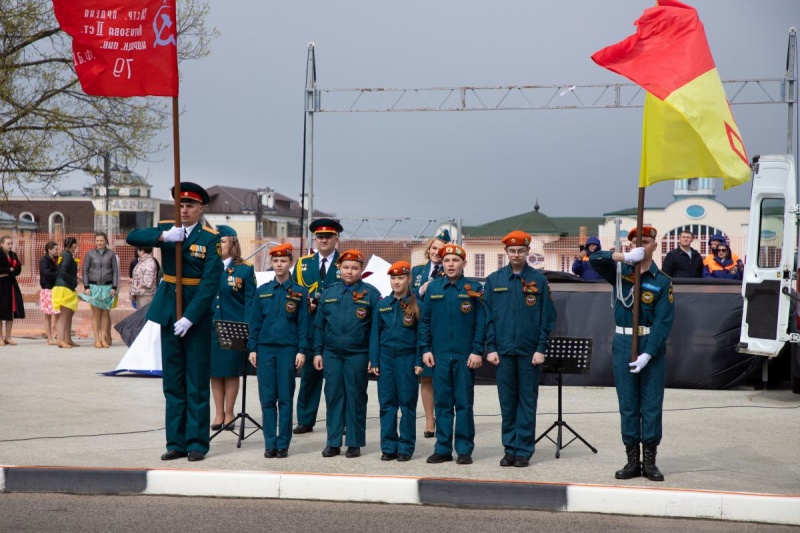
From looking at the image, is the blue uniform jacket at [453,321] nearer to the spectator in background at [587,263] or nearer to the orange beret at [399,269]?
the orange beret at [399,269]

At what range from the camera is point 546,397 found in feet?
41.6

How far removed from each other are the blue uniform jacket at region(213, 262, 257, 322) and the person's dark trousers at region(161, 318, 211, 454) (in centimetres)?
189

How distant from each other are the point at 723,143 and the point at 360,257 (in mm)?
3121

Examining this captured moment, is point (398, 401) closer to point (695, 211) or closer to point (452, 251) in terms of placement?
point (452, 251)

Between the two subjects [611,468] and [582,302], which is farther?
[582,302]

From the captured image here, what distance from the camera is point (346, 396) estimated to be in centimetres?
868

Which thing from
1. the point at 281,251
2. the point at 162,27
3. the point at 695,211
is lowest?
the point at 281,251

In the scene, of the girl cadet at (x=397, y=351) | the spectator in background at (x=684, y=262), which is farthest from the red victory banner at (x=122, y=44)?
the spectator in background at (x=684, y=262)

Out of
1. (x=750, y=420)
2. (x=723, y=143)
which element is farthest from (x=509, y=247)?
(x=750, y=420)

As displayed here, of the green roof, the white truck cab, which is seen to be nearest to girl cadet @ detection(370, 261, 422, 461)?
the white truck cab

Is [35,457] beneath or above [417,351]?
beneath

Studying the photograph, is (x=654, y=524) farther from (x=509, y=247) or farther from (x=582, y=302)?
(x=582, y=302)

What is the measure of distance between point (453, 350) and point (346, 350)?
914 mm

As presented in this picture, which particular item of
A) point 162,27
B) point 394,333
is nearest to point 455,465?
point 394,333
